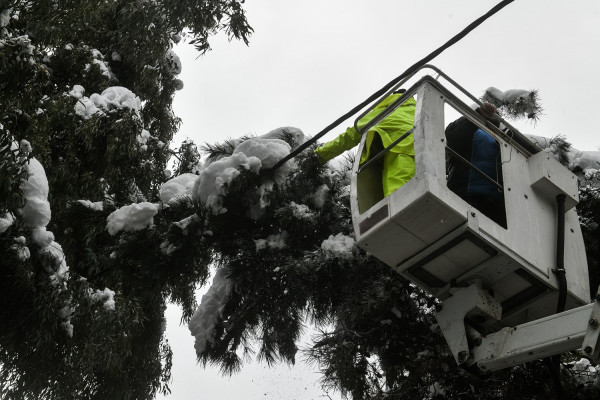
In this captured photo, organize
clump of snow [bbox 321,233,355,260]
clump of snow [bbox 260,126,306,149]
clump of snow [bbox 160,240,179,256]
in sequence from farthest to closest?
clump of snow [bbox 260,126,306,149]
clump of snow [bbox 160,240,179,256]
clump of snow [bbox 321,233,355,260]

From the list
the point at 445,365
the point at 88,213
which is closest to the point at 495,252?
the point at 445,365

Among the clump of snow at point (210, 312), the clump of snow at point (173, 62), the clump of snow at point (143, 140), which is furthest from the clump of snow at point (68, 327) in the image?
the clump of snow at point (173, 62)

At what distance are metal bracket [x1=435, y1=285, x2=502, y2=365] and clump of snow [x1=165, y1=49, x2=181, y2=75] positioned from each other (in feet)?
18.9

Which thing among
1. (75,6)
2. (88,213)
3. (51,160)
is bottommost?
(88,213)

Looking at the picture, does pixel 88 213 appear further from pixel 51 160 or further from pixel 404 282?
pixel 404 282

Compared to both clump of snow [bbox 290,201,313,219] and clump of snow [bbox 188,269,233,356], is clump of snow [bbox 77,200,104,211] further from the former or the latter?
clump of snow [bbox 290,201,313,219]

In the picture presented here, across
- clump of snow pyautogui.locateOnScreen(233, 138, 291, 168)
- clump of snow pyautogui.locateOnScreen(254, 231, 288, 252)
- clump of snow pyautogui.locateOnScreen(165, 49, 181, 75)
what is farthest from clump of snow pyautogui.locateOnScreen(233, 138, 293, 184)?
clump of snow pyautogui.locateOnScreen(165, 49, 181, 75)

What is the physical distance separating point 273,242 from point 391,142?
66.3 inches

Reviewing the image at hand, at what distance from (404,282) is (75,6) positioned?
11.1 feet

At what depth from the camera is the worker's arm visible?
6.32 meters

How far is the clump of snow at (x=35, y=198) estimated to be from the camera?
5.77 metres

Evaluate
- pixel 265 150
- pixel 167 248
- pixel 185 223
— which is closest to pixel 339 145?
pixel 265 150

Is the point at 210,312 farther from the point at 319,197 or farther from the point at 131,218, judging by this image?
the point at 319,197

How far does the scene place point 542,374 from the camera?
6.17m
